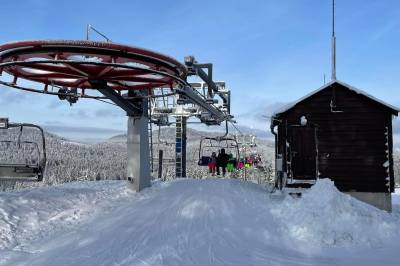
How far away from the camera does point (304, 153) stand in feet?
54.0

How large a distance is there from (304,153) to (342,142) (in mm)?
1481

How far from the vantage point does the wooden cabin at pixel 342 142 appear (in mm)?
15930

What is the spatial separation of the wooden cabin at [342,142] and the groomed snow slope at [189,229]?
3794mm

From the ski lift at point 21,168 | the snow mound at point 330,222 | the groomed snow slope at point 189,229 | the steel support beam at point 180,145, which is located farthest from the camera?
the steel support beam at point 180,145

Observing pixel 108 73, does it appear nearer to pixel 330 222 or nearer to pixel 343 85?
pixel 330 222

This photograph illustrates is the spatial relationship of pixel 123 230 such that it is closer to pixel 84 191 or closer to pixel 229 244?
pixel 229 244

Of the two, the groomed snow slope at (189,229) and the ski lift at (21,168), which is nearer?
the groomed snow slope at (189,229)

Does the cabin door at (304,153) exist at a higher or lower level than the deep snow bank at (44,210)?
higher

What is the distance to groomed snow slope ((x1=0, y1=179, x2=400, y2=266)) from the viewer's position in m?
8.00

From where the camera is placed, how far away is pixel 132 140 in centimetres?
1419

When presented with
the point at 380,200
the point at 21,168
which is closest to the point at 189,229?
the point at 21,168

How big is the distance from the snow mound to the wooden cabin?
409 centimetres

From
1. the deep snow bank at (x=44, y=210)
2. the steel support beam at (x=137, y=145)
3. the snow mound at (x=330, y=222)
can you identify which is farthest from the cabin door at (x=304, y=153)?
the deep snow bank at (x=44, y=210)

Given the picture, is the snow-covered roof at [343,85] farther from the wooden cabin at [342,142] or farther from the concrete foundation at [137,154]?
the concrete foundation at [137,154]
